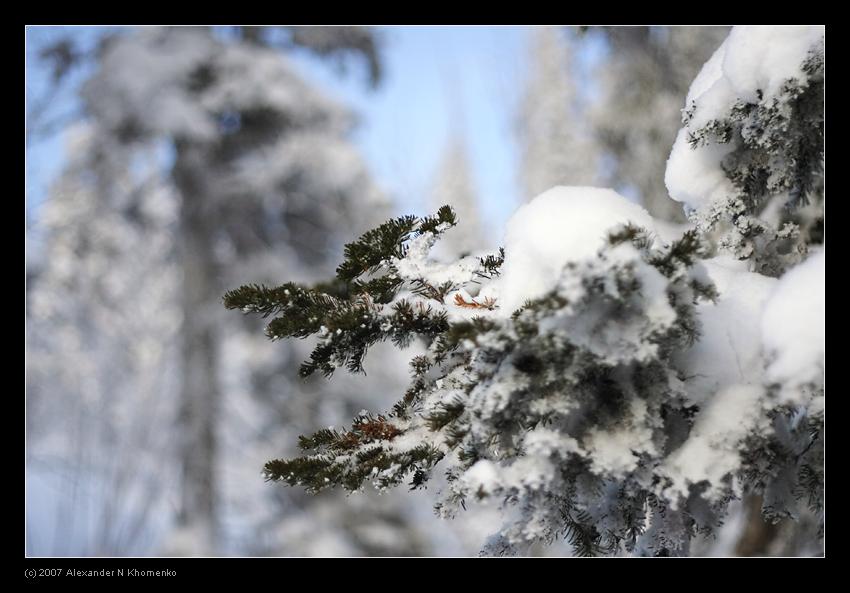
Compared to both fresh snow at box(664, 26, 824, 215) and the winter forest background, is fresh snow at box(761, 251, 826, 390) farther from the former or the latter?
the winter forest background

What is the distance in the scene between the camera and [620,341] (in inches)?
52.1

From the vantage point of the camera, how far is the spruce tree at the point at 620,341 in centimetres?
132

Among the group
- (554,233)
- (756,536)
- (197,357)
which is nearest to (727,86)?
(554,233)

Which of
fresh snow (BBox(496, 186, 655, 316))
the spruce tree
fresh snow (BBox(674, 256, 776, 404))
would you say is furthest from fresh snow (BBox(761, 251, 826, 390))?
fresh snow (BBox(496, 186, 655, 316))

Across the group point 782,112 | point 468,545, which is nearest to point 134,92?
point 782,112

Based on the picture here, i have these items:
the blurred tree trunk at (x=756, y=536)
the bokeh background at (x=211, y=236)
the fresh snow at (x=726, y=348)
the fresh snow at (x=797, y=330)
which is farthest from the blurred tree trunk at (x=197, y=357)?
the fresh snow at (x=797, y=330)

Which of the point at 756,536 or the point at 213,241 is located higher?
the point at 213,241

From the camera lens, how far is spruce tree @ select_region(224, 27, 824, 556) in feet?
4.32

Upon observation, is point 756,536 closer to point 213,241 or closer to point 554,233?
point 554,233

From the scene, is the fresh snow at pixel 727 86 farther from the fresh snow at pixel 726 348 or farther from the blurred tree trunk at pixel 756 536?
the blurred tree trunk at pixel 756 536

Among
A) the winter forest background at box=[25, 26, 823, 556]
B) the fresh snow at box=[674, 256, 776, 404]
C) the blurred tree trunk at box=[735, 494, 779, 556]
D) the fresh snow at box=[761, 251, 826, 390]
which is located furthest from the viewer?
the winter forest background at box=[25, 26, 823, 556]

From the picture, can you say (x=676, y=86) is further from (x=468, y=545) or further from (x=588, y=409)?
(x=468, y=545)

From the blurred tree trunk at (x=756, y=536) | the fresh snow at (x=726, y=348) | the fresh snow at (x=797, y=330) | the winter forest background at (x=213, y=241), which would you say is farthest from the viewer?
the winter forest background at (x=213, y=241)

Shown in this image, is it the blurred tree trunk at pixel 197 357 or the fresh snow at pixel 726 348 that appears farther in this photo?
the blurred tree trunk at pixel 197 357
